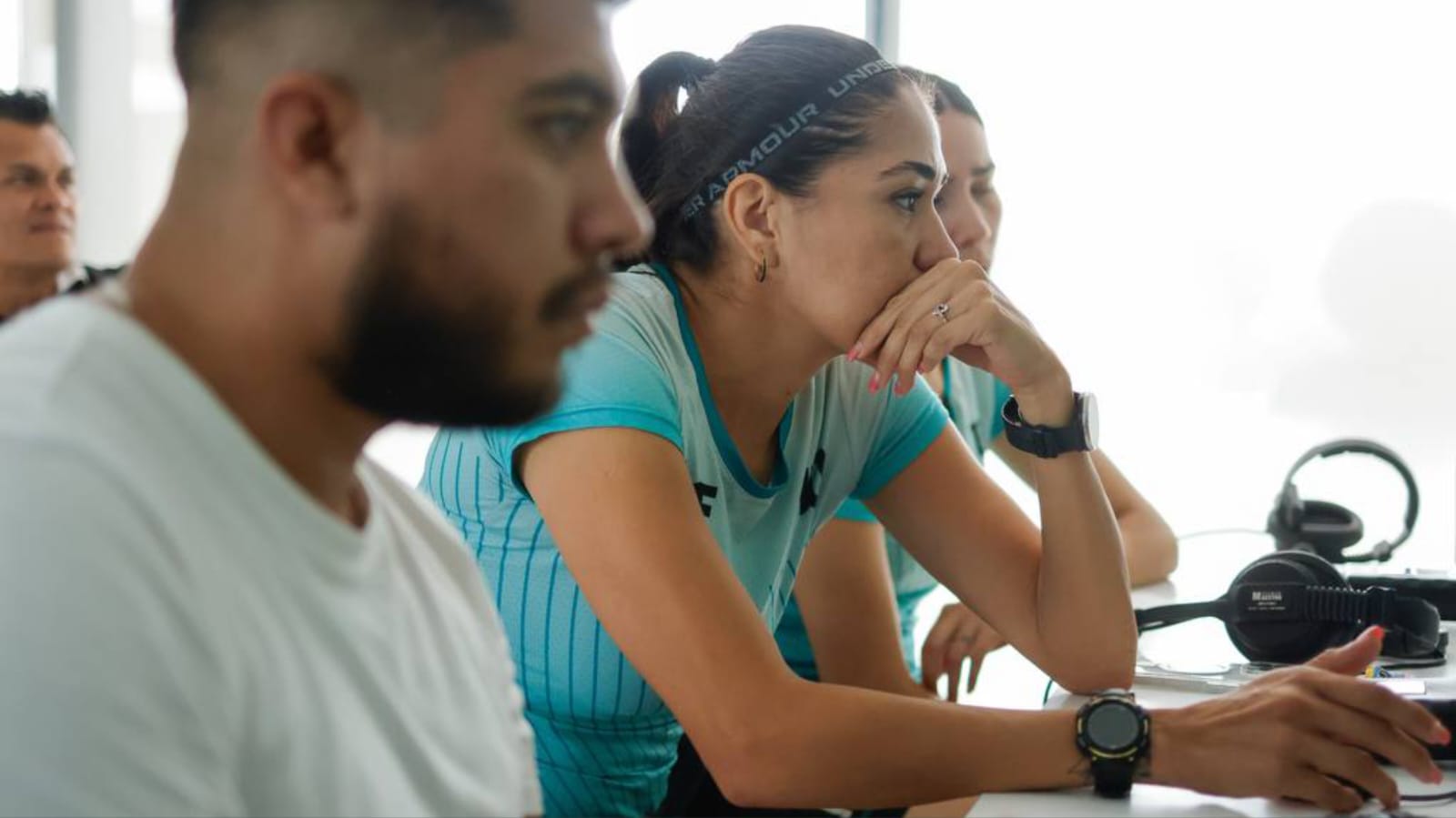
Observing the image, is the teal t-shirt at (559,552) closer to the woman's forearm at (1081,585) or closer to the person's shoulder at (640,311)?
the person's shoulder at (640,311)

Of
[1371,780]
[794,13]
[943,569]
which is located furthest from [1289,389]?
[1371,780]

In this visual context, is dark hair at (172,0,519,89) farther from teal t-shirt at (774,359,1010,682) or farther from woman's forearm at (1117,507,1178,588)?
woman's forearm at (1117,507,1178,588)

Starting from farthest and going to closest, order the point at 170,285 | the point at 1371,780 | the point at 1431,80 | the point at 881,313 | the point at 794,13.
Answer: the point at 794,13
the point at 1431,80
the point at 881,313
the point at 1371,780
the point at 170,285

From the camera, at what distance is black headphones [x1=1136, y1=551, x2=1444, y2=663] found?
56.6 inches

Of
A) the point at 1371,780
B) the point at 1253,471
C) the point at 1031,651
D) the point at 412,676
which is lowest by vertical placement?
the point at 1253,471

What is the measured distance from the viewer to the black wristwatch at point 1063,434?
1.53 meters

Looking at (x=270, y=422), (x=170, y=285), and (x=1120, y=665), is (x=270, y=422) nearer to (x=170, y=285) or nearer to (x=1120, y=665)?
(x=170, y=285)

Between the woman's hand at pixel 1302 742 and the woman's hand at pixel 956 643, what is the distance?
64 centimetres

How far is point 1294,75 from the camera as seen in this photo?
3465 millimetres

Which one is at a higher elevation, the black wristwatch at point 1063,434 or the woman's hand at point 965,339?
the woman's hand at point 965,339

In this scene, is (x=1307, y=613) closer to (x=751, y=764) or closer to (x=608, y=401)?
(x=751, y=764)

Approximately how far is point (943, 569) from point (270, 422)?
1.03 meters

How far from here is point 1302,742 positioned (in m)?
1.08

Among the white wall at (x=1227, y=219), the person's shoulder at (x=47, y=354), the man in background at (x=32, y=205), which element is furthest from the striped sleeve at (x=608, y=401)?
the white wall at (x=1227, y=219)
